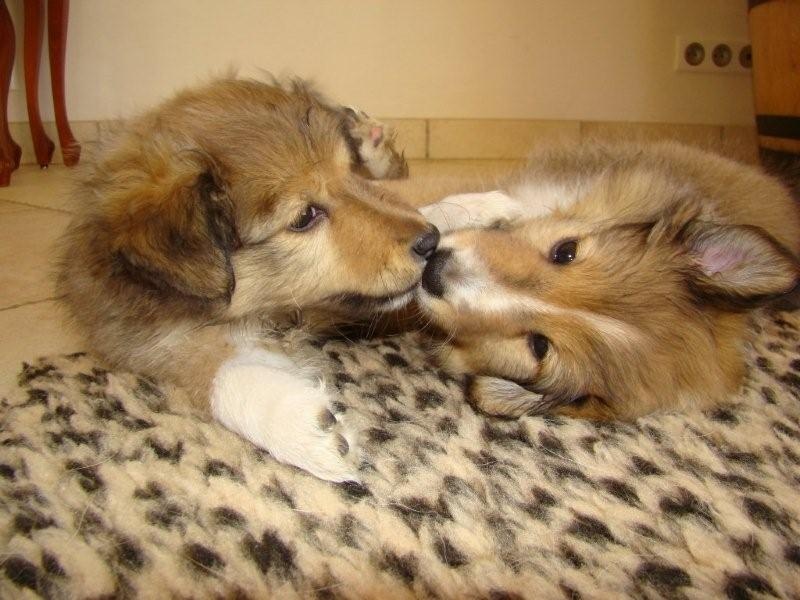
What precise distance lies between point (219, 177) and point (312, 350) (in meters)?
0.58

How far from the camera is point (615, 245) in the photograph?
155 centimetres

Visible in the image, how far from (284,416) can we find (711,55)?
17.8 ft

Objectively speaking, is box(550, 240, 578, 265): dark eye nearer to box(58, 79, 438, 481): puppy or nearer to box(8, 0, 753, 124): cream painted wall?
box(58, 79, 438, 481): puppy

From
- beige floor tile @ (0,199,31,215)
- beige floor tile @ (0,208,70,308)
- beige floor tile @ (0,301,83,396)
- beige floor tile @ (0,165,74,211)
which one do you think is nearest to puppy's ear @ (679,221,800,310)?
beige floor tile @ (0,301,83,396)

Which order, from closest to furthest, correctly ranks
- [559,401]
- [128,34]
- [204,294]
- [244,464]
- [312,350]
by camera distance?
[244,464]
[204,294]
[559,401]
[312,350]
[128,34]

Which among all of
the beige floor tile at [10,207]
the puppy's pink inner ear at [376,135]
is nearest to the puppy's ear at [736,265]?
the puppy's pink inner ear at [376,135]

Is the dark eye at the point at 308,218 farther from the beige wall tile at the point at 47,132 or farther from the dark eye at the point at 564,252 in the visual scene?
the beige wall tile at the point at 47,132

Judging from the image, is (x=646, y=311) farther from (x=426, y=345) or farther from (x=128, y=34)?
(x=128, y=34)

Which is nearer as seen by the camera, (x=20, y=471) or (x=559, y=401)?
(x=20, y=471)

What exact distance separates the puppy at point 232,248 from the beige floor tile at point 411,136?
10.8 feet

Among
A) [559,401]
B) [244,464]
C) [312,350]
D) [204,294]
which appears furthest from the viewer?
[312,350]

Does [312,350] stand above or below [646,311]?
below

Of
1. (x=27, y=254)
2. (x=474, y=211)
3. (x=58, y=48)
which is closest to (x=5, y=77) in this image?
(x=58, y=48)

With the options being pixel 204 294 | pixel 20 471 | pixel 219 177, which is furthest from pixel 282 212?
pixel 20 471
